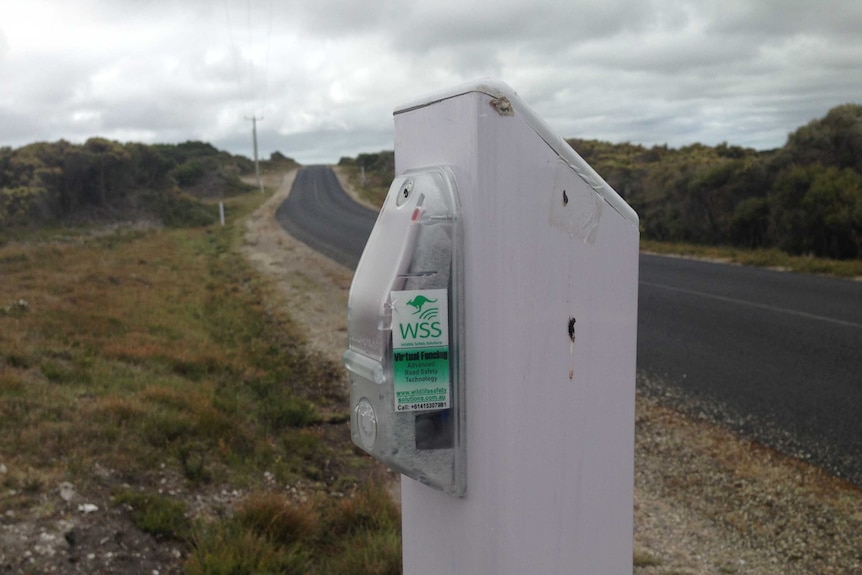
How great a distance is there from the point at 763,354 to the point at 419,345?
724 centimetres

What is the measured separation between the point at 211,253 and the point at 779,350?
16.2 metres

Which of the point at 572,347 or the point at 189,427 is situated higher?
the point at 572,347

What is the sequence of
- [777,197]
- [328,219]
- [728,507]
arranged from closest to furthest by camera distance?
1. [728,507]
2. [777,197]
3. [328,219]

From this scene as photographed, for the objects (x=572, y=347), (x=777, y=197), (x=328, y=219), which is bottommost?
(x=328, y=219)

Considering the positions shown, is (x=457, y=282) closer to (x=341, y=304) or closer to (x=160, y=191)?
(x=341, y=304)

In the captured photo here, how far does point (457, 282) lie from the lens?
1193mm

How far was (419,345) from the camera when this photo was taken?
1.17 meters

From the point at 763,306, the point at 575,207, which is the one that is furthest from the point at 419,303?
the point at 763,306

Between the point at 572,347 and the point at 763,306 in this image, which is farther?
the point at 763,306

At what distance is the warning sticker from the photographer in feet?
3.82

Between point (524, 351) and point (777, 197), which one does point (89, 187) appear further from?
point (524, 351)

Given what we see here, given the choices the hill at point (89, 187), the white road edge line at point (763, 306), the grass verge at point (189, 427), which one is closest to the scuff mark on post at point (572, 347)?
the grass verge at point (189, 427)

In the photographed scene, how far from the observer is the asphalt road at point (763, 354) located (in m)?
5.52

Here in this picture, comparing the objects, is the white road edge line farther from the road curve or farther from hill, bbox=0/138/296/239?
hill, bbox=0/138/296/239
